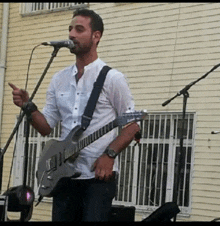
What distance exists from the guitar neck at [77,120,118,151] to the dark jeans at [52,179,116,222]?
211 millimetres

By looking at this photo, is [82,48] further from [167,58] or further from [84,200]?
[167,58]

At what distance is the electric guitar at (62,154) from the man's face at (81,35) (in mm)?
471

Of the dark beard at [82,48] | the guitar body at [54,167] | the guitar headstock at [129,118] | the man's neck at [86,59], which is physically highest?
the dark beard at [82,48]

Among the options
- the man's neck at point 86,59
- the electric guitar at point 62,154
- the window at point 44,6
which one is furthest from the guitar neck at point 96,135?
the window at point 44,6

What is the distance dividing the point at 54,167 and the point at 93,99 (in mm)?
514

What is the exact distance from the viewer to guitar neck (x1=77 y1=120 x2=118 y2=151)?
12.2ft

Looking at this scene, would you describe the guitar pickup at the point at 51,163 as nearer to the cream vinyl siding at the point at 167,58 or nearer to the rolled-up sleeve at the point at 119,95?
the rolled-up sleeve at the point at 119,95

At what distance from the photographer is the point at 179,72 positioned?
903 cm

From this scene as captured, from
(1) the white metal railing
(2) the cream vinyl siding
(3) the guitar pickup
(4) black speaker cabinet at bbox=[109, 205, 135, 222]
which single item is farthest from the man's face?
(1) the white metal railing

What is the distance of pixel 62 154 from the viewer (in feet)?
13.1

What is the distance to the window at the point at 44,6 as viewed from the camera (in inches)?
418

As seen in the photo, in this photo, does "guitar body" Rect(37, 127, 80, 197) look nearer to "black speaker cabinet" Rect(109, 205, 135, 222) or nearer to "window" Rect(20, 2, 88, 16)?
"black speaker cabinet" Rect(109, 205, 135, 222)

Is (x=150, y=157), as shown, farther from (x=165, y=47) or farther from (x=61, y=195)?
(x=61, y=195)

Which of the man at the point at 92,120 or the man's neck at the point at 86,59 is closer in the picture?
the man at the point at 92,120
